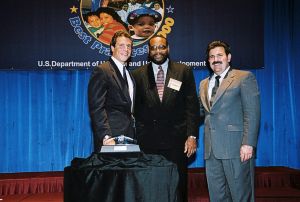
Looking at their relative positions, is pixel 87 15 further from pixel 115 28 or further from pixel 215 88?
pixel 215 88

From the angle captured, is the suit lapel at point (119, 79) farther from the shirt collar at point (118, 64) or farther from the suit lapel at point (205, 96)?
the suit lapel at point (205, 96)

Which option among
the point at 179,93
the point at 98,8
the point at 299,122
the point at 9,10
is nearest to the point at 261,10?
the point at 299,122

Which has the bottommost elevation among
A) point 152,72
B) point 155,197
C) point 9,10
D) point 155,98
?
point 155,197

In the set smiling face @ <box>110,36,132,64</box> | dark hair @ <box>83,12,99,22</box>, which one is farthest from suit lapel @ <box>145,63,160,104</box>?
dark hair @ <box>83,12,99,22</box>

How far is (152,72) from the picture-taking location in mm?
3195

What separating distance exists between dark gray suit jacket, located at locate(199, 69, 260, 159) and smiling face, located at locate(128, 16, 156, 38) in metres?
2.21

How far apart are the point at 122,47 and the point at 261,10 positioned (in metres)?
2.80

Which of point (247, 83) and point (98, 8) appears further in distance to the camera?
point (98, 8)

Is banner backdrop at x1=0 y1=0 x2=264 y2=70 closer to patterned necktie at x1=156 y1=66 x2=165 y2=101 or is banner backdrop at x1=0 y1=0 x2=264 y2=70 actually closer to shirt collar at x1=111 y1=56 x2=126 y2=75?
patterned necktie at x1=156 y1=66 x2=165 y2=101

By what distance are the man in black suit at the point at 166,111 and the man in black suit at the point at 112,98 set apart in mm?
347

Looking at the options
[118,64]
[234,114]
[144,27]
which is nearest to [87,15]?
[144,27]

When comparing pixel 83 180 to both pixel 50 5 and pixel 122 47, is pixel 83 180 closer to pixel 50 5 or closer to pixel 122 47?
pixel 122 47

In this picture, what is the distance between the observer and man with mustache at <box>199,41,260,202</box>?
2.76 meters

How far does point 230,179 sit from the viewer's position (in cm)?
278
